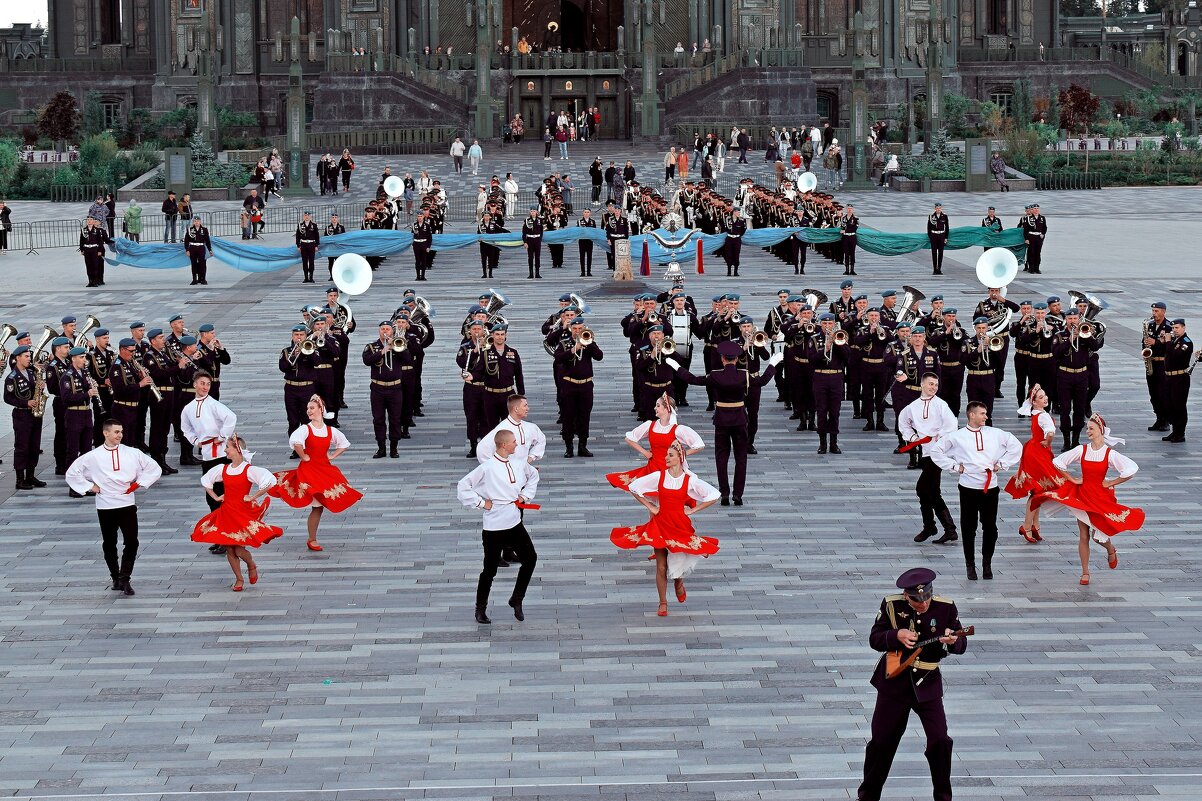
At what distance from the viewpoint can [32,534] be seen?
58.7 ft

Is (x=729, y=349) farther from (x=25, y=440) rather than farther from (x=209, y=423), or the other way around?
(x=25, y=440)

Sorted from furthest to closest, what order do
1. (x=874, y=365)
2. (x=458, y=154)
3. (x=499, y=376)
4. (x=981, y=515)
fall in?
(x=458, y=154) < (x=874, y=365) < (x=499, y=376) < (x=981, y=515)

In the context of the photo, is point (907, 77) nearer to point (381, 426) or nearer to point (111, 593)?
point (381, 426)

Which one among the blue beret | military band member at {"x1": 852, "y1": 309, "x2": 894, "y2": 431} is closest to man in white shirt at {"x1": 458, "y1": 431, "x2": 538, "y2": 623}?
the blue beret

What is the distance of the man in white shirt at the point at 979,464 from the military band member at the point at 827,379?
551 cm

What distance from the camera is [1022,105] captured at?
2928 inches

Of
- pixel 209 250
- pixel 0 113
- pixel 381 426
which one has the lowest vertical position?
pixel 381 426

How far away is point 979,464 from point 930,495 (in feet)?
5.32

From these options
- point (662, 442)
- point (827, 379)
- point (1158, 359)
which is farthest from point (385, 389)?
point (1158, 359)

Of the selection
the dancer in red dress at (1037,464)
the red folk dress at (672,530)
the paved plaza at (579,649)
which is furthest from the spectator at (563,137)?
the red folk dress at (672,530)

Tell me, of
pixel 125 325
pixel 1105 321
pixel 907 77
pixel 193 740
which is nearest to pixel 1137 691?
pixel 193 740

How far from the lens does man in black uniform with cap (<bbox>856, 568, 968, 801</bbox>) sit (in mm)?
10594

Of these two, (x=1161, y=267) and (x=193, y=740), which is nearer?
(x=193, y=740)

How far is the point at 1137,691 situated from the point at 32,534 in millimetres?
10845
